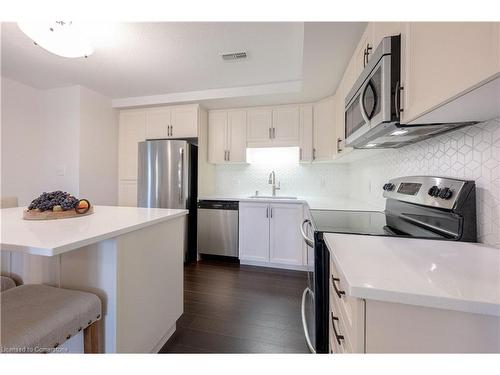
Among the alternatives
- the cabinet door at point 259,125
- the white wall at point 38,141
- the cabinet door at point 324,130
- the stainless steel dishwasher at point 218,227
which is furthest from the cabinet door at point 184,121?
the cabinet door at point 324,130

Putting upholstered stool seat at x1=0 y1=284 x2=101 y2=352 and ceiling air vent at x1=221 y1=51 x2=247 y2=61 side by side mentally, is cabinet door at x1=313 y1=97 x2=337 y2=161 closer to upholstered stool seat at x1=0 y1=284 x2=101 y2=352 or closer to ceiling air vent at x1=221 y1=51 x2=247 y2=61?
ceiling air vent at x1=221 y1=51 x2=247 y2=61

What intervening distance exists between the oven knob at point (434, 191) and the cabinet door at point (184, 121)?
8.39ft

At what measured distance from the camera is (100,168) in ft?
9.77

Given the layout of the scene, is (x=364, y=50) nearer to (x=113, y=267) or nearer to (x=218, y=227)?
(x=113, y=267)

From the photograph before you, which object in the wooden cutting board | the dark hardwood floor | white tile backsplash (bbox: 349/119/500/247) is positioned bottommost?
the dark hardwood floor

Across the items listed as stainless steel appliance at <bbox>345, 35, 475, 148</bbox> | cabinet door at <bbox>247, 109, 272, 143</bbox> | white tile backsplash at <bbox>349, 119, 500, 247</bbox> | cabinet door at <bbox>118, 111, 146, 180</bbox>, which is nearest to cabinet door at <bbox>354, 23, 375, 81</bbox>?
stainless steel appliance at <bbox>345, 35, 475, 148</bbox>

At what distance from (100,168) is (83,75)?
118cm

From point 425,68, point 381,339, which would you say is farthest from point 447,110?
point 381,339

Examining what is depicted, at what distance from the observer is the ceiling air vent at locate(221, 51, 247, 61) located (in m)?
1.96

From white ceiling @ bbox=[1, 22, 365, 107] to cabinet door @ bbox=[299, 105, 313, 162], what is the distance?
0.56ft

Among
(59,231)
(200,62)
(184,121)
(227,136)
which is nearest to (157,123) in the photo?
Answer: (184,121)

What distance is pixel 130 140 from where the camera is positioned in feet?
10.4

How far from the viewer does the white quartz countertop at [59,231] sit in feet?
2.41

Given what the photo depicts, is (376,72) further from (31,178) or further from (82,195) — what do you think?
(31,178)
